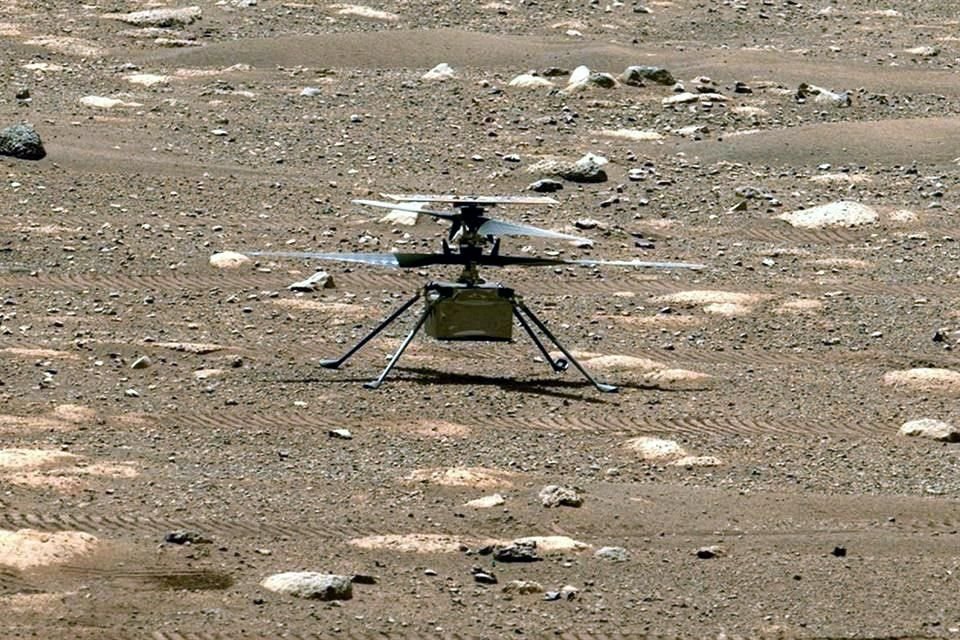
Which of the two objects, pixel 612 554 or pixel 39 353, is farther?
pixel 39 353

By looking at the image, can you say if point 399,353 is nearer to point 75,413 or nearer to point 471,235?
point 471,235

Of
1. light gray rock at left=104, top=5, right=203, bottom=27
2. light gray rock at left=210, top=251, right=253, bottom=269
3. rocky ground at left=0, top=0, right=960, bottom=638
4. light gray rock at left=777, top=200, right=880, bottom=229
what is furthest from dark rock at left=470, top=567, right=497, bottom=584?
light gray rock at left=104, top=5, right=203, bottom=27

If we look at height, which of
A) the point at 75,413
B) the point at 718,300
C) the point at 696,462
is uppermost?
the point at 696,462

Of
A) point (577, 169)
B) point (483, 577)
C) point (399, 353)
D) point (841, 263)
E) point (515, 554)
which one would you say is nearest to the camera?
point (483, 577)

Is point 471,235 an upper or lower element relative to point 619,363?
upper

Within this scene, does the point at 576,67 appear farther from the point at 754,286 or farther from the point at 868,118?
the point at 754,286

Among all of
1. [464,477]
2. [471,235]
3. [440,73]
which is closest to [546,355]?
[471,235]

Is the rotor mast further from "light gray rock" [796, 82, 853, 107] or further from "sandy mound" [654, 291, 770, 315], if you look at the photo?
"light gray rock" [796, 82, 853, 107]
